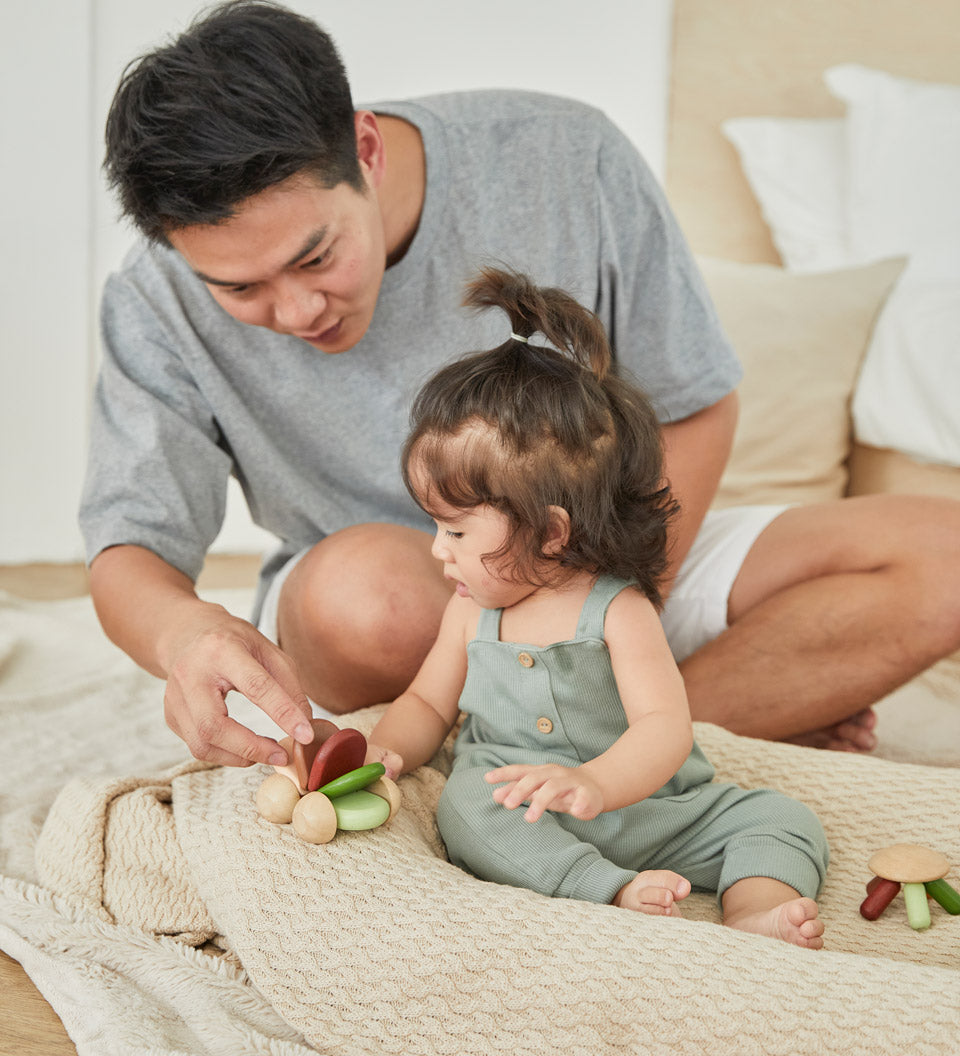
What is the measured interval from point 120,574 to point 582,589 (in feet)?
1.55

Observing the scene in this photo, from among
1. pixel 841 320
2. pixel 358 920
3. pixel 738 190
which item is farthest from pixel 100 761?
pixel 738 190

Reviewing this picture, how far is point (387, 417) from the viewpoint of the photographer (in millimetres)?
1334

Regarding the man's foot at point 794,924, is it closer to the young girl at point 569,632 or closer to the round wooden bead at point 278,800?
the young girl at point 569,632

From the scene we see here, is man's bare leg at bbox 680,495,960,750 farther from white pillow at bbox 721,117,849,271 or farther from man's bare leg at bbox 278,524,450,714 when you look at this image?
white pillow at bbox 721,117,849,271

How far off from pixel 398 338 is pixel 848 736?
2.33 ft

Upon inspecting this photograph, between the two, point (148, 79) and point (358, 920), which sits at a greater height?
point (148, 79)

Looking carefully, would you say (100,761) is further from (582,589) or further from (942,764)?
(942,764)

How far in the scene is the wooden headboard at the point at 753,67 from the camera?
7.89ft

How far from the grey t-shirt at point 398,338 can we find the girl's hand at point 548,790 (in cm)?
57

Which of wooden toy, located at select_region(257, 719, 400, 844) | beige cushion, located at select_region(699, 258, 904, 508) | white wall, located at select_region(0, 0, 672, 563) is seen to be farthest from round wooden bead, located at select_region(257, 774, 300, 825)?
white wall, located at select_region(0, 0, 672, 563)

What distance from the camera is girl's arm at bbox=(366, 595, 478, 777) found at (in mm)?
1005

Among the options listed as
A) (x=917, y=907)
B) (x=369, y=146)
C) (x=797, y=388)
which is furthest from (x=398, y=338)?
(x=797, y=388)

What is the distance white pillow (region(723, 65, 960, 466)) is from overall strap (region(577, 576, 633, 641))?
114 centimetres

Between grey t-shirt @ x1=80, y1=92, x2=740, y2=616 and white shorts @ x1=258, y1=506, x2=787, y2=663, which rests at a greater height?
grey t-shirt @ x1=80, y1=92, x2=740, y2=616
